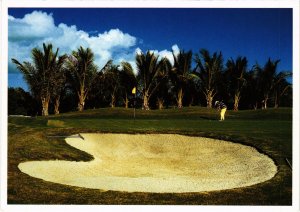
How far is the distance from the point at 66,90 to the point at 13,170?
20.4m

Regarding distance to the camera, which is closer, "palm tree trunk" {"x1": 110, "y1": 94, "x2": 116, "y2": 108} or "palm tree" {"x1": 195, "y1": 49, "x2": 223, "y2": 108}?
"palm tree" {"x1": 195, "y1": 49, "x2": 223, "y2": 108}

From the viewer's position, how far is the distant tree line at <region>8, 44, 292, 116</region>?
2916 cm

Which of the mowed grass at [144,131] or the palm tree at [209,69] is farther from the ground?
the palm tree at [209,69]

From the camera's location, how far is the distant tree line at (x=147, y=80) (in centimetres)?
2916

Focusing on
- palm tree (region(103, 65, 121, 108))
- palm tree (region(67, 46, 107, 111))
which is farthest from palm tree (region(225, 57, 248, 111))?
palm tree (region(67, 46, 107, 111))

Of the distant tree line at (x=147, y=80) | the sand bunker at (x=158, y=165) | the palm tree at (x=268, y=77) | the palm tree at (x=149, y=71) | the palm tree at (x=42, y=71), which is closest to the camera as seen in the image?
the sand bunker at (x=158, y=165)

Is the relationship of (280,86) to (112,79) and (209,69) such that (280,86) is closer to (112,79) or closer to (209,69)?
(209,69)

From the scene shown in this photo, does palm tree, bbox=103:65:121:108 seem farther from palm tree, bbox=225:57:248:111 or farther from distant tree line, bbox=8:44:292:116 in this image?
palm tree, bbox=225:57:248:111

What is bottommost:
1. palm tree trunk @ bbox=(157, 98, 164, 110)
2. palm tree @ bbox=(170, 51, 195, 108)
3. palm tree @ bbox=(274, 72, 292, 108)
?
palm tree trunk @ bbox=(157, 98, 164, 110)

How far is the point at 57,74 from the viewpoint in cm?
2934

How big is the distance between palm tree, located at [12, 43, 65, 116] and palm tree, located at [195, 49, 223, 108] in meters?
9.28

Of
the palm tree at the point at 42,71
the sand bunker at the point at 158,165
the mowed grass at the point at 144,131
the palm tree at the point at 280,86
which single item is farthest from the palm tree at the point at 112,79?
the sand bunker at the point at 158,165

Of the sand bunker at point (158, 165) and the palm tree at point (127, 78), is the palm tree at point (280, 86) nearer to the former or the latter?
the palm tree at point (127, 78)
